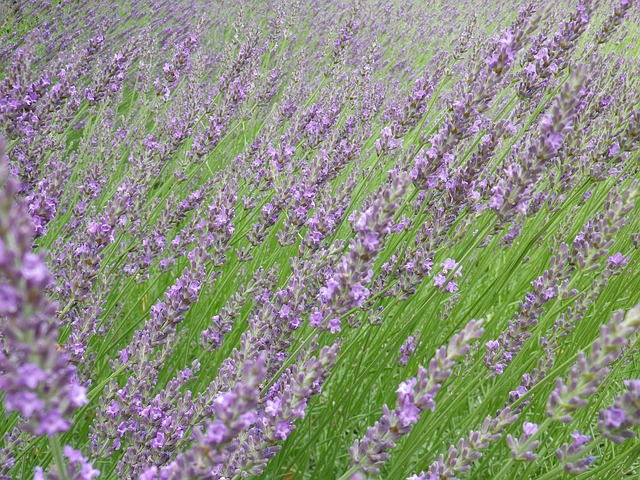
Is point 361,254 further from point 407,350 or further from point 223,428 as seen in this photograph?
point 407,350

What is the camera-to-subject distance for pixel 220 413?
2.37ft

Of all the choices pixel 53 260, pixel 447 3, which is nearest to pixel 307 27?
pixel 447 3

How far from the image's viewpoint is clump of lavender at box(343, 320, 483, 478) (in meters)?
0.91

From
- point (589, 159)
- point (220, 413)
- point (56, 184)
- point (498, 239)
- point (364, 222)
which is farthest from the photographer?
point (498, 239)

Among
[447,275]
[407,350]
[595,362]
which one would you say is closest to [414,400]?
[595,362]

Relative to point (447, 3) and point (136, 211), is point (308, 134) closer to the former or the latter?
point (136, 211)

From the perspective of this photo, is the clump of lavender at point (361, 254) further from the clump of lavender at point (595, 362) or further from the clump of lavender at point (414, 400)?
the clump of lavender at point (595, 362)

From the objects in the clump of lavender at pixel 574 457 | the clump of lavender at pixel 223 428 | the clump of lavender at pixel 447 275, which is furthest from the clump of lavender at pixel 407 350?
the clump of lavender at pixel 223 428

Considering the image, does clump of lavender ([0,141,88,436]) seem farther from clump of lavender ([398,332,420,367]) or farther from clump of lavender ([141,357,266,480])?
clump of lavender ([398,332,420,367])

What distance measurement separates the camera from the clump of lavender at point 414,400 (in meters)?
0.91

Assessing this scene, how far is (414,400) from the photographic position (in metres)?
0.96

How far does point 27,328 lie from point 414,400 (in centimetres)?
63

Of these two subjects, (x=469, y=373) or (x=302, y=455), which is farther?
(x=469, y=373)

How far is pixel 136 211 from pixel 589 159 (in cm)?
164
